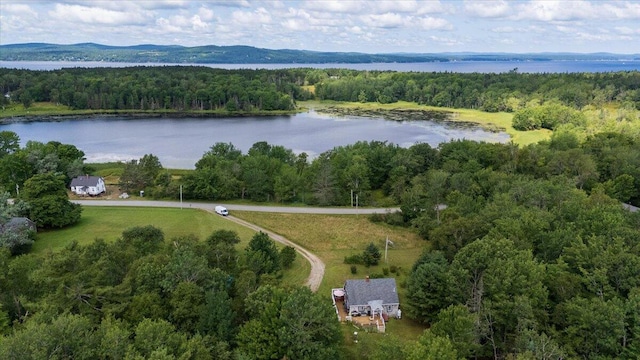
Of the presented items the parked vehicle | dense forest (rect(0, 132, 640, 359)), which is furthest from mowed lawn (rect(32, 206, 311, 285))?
dense forest (rect(0, 132, 640, 359))

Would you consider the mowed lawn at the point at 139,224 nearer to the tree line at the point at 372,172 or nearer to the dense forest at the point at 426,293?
the tree line at the point at 372,172

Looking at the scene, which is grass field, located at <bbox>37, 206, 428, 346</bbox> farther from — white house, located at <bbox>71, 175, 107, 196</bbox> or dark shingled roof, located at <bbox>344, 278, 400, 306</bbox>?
white house, located at <bbox>71, 175, 107, 196</bbox>

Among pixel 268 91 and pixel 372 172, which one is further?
pixel 268 91

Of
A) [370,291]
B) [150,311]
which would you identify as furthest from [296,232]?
[150,311]

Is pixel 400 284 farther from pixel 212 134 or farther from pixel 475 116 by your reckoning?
pixel 475 116

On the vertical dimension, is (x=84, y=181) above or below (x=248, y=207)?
above

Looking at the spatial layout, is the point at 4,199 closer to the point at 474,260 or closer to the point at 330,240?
the point at 330,240

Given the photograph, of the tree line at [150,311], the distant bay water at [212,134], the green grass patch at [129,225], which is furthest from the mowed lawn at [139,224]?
the distant bay water at [212,134]
